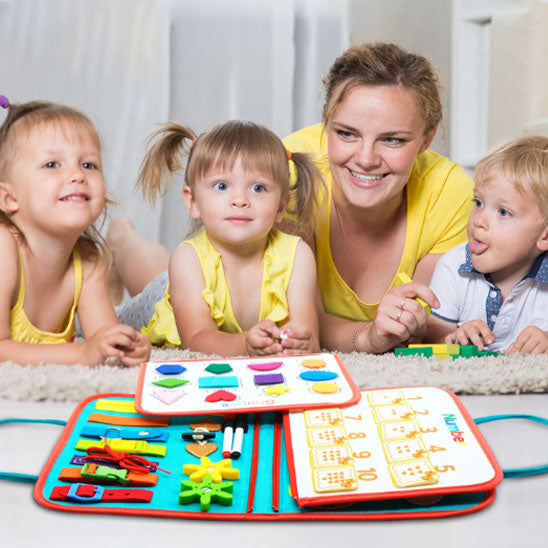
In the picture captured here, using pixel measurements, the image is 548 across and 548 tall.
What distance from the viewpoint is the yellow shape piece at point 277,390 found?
70cm

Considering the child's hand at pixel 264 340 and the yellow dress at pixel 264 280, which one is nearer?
the child's hand at pixel 264 340

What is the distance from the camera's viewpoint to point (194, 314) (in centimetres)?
115

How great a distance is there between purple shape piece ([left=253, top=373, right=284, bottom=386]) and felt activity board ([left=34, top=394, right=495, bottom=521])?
72 millimetres

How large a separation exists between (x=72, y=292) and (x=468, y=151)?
1.38 meters

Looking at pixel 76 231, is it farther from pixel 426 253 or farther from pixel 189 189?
pixel 426 253

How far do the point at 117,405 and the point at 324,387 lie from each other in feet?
0.69

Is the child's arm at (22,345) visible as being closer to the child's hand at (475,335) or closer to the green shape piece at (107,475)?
the green shape piece at (107,475)

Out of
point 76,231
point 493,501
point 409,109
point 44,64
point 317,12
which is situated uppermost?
point 317,12

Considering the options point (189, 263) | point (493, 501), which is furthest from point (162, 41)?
point (493, 501)

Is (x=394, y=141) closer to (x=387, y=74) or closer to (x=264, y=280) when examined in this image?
(x=387, y=74)

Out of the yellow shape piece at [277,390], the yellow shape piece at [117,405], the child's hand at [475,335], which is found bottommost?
the child's hand at [475,335]

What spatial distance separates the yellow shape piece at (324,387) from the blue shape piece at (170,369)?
0.15 m

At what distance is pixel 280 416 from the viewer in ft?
2.26

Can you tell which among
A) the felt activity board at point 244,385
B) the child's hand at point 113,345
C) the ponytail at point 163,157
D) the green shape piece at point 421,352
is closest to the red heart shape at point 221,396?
the felt activity board at point 244,385
